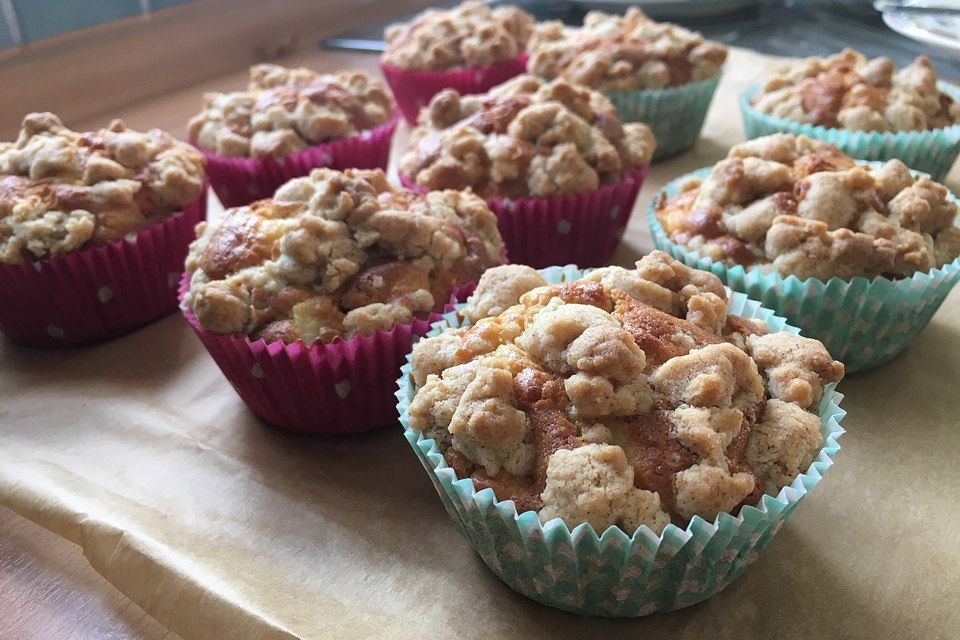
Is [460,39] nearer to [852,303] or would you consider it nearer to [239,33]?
[239,33]

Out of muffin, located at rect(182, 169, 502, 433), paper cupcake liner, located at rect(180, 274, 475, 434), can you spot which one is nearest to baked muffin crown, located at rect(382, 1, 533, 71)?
muffin, located at rect(182, 169, 502, 433)

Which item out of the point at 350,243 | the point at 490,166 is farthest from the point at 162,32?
the point at 350,243

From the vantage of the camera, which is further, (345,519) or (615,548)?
(345,519)

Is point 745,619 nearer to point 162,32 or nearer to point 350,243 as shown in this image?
point 350,243

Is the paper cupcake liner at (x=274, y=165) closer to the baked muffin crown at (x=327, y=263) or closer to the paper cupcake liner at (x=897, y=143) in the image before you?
the baked muffin crown at (x=327, y=263)

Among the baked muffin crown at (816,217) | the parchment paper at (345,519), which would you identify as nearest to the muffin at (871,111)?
the baked muffin crown at (816,217)

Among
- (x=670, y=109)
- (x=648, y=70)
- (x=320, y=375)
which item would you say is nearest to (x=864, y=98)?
(x=670, y=109)

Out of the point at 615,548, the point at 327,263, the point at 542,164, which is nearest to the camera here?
the point at 615,548
